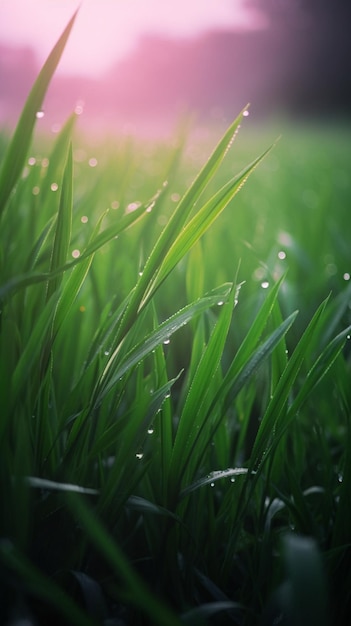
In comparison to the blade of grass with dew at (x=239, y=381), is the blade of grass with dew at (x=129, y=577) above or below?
below

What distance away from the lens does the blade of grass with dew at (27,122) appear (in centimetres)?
46

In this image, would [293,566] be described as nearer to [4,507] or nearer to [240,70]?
[4,507]

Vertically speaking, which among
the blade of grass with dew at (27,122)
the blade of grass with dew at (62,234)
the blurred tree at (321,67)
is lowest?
the blade of grass with dew at (62,234)

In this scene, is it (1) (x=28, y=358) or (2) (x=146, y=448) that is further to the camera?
(2) (x=146, y=448)

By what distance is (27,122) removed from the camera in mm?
460

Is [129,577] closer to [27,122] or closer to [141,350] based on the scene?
[141,350]

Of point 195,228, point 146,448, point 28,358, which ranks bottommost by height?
point 146,448

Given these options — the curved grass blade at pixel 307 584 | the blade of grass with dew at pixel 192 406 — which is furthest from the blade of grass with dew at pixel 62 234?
the curved grass blade at pixel 307 584

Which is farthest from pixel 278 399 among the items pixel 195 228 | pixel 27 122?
pixel 27 122

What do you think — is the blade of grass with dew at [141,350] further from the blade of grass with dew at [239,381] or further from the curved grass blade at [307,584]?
the curved grass blade at [307,584]

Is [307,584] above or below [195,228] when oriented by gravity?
below

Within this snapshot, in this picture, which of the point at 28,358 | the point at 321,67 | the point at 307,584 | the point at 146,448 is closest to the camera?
the point at 307,584

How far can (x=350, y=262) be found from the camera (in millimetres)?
1228

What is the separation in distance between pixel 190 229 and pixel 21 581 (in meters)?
0.28
